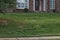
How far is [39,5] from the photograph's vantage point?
1283 inches

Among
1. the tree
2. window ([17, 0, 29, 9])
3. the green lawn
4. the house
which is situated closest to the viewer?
the green lawn

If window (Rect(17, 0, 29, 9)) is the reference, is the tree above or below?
above

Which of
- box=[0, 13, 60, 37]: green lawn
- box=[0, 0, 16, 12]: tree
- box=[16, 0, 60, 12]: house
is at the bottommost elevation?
box=[16, 0, 60, 12]: house

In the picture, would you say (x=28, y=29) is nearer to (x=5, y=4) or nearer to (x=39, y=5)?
(x=5, y=4)

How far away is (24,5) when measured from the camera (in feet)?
105

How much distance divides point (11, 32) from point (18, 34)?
594mm

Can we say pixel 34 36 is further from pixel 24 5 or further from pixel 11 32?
pixel 24 5

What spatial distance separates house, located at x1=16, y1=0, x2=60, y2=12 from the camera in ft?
104

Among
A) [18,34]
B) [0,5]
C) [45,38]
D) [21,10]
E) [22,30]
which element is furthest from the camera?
[21,10]

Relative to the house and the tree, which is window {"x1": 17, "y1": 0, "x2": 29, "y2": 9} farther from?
the tree

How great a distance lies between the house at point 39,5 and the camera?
104 feet

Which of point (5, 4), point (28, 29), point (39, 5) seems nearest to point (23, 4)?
point (39, 5)

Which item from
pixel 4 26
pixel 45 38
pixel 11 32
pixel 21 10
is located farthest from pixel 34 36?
pixel 21 10

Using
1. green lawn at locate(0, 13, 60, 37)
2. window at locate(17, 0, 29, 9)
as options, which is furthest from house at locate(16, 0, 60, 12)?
green lawn at locate(0, 13, 60, 37)
